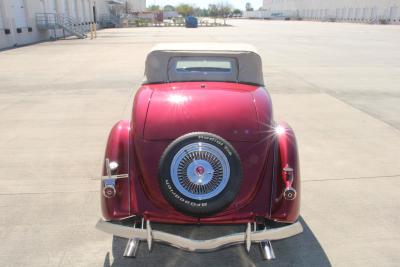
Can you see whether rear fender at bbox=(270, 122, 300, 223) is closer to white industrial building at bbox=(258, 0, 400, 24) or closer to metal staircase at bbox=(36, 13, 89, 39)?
metal staircase at bbox=(36, 13, 89, 39)

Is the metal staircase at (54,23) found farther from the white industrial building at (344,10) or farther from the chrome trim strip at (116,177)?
the white industrial building at (344,10)

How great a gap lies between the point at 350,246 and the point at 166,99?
7.59 ft

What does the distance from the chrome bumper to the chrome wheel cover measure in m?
0.34

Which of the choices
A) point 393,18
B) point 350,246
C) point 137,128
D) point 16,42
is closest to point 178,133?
point 137,128

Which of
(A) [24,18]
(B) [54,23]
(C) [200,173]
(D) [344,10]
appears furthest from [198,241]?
(D) [344,10]

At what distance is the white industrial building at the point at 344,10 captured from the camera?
72062 mm

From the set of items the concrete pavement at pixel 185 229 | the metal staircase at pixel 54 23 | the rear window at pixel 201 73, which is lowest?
the concrete pavement at pixel 185 229

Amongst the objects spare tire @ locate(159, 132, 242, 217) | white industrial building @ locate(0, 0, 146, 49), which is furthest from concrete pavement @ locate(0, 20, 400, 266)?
white industrial building @ locate(0, 0, 146, 49)

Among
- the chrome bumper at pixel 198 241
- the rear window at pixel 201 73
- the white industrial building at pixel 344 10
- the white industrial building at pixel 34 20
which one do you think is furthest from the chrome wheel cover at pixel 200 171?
the white industrial building at pixel 344 10

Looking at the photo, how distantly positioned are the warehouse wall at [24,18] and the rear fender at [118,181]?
81.1 feet

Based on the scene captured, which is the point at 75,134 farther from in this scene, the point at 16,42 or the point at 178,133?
the point at 16,42

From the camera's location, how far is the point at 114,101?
9062 millimetres

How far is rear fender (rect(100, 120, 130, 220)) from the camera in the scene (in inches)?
120

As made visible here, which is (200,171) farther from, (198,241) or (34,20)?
(34,20)
